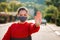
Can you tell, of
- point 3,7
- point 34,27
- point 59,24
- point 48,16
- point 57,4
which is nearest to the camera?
point 34,27

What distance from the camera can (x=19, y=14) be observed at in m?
4.75

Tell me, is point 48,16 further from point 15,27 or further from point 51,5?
point 15,27

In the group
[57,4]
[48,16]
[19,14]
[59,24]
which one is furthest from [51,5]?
[19,14]

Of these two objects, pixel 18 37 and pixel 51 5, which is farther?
pixel 51 5

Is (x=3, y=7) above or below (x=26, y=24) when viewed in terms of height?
below

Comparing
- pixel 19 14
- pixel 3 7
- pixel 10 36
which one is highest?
pixel 19 14

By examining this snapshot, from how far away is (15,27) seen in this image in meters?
4.61

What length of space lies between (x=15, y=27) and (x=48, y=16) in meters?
79.7

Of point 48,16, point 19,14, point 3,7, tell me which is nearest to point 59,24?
point 48,16

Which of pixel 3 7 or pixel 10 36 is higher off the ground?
pixel 10 36

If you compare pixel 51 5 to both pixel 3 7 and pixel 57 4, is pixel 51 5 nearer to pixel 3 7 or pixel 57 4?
pixel 57 4

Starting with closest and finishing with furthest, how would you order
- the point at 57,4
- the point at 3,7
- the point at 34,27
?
the point at 34,27
the point at 57,4
the point at 3,7

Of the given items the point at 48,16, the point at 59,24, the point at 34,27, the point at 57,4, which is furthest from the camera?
the point at 57,4

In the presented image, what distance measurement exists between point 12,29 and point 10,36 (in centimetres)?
15
